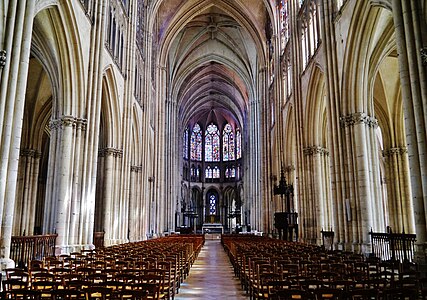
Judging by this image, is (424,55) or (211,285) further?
(211,285)

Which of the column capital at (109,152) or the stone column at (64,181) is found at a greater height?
the column capital at (109,152)

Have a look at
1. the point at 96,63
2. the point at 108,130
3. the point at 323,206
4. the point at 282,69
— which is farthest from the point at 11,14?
the point at 282,69

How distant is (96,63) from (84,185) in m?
5.68

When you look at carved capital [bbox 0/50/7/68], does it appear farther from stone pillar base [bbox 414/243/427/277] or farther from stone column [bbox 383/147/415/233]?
stone column [bbox 383/147/415/233]

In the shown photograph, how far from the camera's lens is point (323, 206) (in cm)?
2181

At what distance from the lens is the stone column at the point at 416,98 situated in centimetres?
939

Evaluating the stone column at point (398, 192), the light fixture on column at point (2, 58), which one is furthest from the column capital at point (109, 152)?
the stone column at point (398, 192)

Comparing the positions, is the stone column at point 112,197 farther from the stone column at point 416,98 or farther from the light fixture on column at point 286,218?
the stone column at point 416,98

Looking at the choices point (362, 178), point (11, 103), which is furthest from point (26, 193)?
point (362, 178)

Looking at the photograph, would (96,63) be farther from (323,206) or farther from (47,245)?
(323,206)

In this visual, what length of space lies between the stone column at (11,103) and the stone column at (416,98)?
34.1ft

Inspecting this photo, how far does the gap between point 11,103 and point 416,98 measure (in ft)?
34.6

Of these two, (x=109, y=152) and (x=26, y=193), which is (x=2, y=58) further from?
(x=26, y=193)

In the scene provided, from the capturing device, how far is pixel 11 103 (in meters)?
9.61
